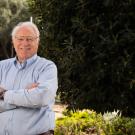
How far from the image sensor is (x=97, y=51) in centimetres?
516

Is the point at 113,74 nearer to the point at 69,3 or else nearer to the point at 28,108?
the point at 69,3

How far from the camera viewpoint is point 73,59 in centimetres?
544

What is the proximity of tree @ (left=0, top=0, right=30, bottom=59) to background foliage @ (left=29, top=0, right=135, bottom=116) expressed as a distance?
3543cm

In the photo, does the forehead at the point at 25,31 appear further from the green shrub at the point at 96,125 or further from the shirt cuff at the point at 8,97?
the green shrub at the point at 96,125

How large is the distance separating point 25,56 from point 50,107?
0.47m

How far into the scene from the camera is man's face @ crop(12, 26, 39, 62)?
3928 millimetres

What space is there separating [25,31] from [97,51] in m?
1.40

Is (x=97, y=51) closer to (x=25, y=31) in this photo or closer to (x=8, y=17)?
(x=25, y=31)

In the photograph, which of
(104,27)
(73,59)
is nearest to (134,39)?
(104,27)

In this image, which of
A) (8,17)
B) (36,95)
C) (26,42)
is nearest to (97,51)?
(26,42)

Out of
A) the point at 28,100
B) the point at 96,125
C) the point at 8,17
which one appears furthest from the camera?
the point at 8,17

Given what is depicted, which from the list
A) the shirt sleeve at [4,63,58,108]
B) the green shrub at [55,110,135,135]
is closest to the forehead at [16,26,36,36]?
the shirt sleeve at [4,63,58,108]

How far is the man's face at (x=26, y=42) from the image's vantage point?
12.9ft

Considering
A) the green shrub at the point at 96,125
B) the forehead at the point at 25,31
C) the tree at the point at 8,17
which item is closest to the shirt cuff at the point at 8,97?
the forehead at the point at 25,31
